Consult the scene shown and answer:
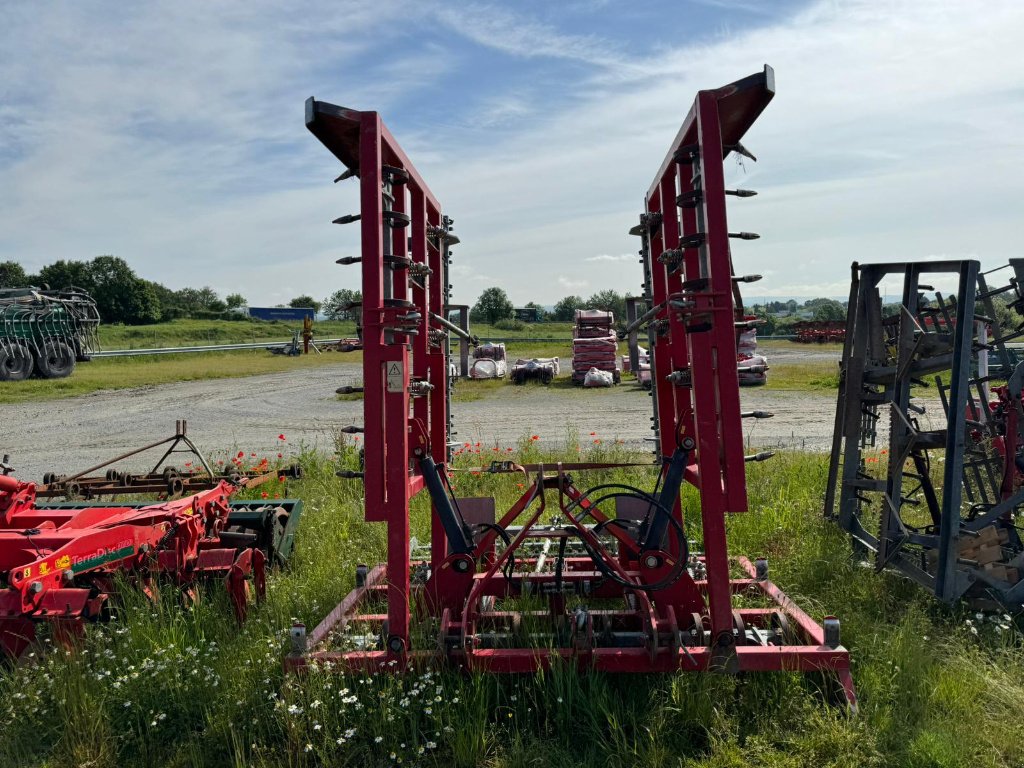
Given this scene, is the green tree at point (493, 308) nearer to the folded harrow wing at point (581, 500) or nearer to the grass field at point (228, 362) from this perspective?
the grass field at point (228, 362)

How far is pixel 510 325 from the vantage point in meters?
61.3

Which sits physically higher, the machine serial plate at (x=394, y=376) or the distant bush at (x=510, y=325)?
the distant bush at (x=510, y=325)

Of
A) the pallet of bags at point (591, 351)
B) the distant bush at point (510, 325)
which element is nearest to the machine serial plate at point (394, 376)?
the pallet of bags at point (591, 351)

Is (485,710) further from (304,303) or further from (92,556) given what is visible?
(304,303)

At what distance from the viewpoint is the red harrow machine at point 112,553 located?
4.09 metres

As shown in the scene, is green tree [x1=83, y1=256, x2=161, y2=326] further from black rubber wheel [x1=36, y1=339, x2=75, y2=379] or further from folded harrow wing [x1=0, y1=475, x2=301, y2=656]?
folded harrow wing [x1=0, y1=475, x2=301, y2=656]

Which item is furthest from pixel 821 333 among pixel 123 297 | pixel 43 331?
pixel 123 297

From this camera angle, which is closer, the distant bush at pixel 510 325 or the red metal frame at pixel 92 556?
the red metal frame at pixel 92 556

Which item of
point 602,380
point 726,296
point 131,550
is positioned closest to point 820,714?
point 726,296

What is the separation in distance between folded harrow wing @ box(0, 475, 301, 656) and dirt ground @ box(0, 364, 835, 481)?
4.85m

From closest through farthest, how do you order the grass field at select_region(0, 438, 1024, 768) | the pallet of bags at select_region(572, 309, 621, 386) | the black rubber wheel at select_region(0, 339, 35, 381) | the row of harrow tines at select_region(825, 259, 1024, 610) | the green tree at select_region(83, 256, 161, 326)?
the grass field at select_region(0, 438, 1024, 768) < the row of harrow tines at select_region(825, 259, 1024, 610) < the pallet of bags at select_region(572, 309, 621, 386) < the black rubber wheel at select_region(0, 339, 35, 381) < the green tree at select_region(83, 256, 161, 326)

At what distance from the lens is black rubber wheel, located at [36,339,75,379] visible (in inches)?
1070

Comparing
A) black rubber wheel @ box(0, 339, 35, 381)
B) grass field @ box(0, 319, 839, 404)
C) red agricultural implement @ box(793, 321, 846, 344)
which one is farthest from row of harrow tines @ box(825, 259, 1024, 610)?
red agricultural implement @ box(793, 321, 846, 344)

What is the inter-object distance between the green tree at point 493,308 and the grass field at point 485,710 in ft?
205
